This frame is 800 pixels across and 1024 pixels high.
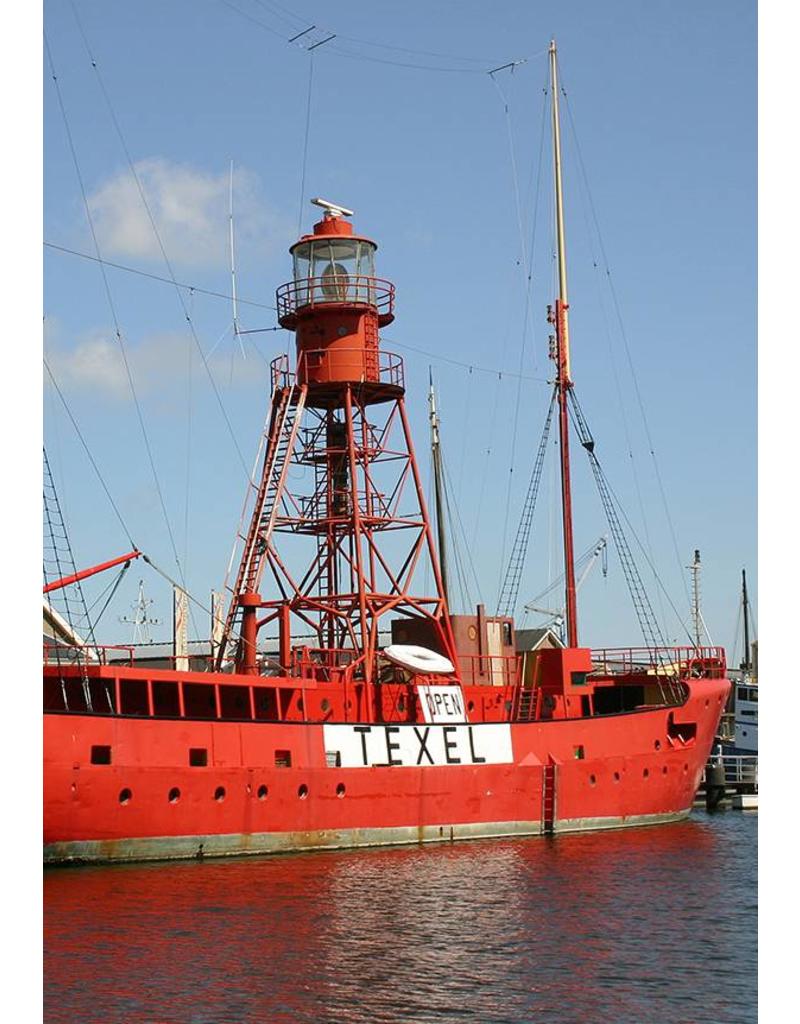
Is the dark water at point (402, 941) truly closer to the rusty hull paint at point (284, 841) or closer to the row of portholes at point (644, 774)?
the rusty hull paint at point (284, 841)

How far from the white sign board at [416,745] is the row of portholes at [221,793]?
27.4 inches

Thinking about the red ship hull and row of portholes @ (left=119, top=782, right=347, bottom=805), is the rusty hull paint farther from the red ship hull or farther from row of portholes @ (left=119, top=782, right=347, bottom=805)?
row of portholes @ (left=119, top=782, right=347, bottom=805)

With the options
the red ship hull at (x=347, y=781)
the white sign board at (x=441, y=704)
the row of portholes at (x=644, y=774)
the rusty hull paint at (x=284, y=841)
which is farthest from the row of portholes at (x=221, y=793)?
Answer: the row of portholes at (x=644, y=774)

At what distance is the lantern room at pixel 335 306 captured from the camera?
131 ft

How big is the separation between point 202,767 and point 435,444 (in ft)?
93.1

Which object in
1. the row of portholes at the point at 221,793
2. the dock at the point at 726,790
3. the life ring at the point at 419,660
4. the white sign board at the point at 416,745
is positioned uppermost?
the life ring at the point at 419,660

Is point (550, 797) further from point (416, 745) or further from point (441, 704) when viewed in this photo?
point (416, 745)

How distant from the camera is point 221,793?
31750 millimetres

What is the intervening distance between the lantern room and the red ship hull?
11.0m

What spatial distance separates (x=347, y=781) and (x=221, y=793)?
149 inches

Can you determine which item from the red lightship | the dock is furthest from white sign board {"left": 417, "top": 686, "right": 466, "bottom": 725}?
the dock

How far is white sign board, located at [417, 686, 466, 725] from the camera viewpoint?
37000 millimetres

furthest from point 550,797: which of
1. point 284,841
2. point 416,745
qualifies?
point 284,841
